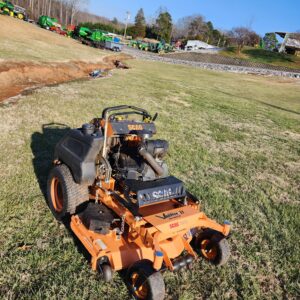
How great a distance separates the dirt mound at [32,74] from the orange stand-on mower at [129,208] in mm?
7757

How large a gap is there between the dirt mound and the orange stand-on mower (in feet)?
25.4

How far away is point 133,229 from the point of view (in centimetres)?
354

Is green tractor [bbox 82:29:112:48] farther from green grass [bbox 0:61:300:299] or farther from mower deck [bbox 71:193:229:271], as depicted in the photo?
mower deck [bbox 71:193:229:271]

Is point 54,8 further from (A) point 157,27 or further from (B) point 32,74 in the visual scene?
(B) point 32,74

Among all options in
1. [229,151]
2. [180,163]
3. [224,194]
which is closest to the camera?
[224,194]

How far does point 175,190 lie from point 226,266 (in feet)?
4.07

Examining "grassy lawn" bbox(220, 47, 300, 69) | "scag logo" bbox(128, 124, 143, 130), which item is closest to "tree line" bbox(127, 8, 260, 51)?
"grassy lawn" bbox(220, 47, 300, 69)

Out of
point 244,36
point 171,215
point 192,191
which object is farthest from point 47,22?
point 171,215

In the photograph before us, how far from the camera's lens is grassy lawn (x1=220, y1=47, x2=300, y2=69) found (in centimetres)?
4944

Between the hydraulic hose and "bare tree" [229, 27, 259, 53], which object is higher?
"bare tree" [229, 27, 259, 53]

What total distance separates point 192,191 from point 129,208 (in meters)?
2.56

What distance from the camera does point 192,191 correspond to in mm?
5977

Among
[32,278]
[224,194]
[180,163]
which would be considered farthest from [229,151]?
[32,278]

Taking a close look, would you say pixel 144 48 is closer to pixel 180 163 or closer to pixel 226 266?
pixel 180 163
